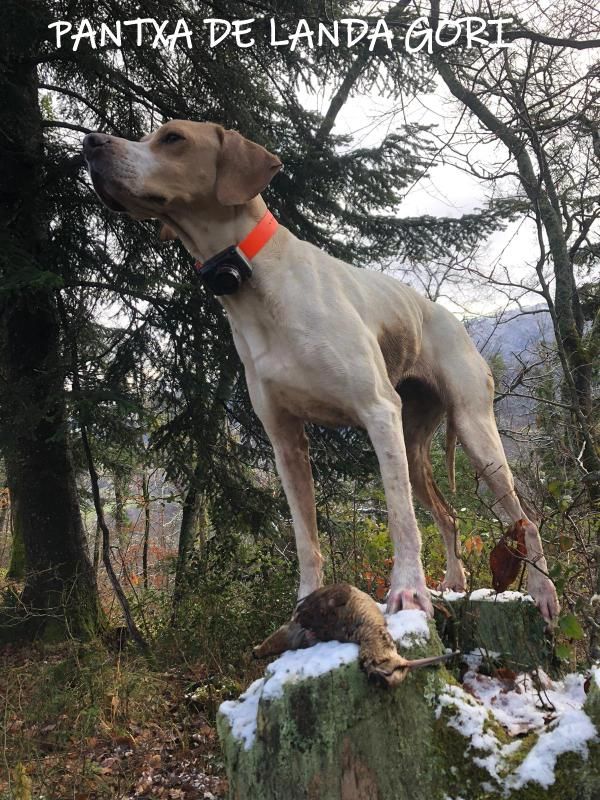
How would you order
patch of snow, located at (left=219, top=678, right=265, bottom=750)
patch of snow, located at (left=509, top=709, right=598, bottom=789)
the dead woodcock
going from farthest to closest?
patch of snow, located at (left=219, top=678, right=265, bottom=750) → the dead woodcock → patch of snow, located at (left=509, top=709, right=598, bottom=789)

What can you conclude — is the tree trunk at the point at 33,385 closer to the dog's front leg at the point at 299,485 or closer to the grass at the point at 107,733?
the grass at the point at 107,733

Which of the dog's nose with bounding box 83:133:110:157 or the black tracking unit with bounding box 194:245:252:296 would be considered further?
the black tracking unit with bounding box 194:245:252:296

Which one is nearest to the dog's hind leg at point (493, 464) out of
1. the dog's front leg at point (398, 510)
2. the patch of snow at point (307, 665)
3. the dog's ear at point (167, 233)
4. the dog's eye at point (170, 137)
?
the dog's front leg at point (398, 510)

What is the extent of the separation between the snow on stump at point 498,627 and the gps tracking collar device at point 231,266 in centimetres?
153

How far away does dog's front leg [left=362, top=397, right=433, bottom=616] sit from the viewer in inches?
81.8

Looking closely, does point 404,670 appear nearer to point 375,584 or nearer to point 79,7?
point 375,584

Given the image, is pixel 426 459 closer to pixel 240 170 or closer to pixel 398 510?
pixel 398 510

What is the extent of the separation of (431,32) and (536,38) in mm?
1173

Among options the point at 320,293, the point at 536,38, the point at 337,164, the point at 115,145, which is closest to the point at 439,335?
the point at 320,293

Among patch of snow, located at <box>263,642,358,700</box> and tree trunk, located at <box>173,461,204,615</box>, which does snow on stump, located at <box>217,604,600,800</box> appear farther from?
tree trunk, located at <box>173,461,204,615</box>

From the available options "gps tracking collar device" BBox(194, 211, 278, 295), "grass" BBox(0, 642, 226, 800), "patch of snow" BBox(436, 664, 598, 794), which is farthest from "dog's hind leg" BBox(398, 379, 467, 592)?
"grass" BBox(0, 642, 226, 800)

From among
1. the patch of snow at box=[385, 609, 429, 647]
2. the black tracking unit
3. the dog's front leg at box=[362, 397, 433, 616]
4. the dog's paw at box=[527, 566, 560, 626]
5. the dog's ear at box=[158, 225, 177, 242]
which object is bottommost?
the dog's paw at box=[527, 566, 560, 626]

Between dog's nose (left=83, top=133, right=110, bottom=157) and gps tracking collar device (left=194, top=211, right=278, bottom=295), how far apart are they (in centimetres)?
55

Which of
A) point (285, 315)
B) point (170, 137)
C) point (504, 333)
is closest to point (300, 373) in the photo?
point (285, 315)
